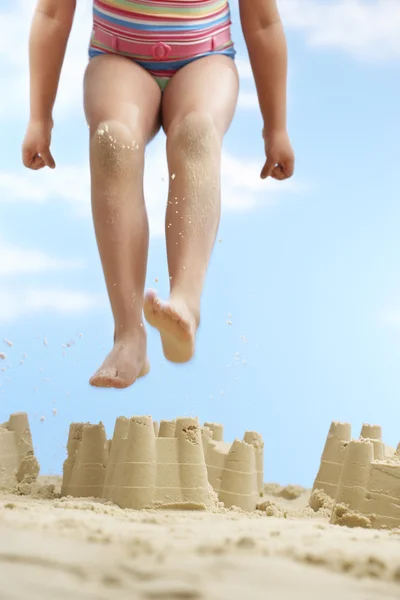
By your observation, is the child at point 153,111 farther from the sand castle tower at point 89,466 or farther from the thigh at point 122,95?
the sand castle tower at point 89,466

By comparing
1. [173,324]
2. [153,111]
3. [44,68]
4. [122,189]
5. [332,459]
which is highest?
[44,68]

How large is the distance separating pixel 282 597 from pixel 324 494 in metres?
1.82

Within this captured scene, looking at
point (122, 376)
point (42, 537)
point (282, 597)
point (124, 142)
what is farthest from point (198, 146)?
point (282, 597)

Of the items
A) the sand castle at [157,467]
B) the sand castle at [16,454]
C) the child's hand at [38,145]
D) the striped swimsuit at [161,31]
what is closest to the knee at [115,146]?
the striped swimsuit at [161,31]

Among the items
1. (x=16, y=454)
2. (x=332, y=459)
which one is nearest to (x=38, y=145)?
(x=16, y=454)

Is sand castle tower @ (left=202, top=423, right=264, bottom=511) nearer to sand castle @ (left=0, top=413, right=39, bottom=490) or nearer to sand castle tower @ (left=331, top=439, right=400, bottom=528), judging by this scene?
sand castle tower @ (left=331, top=439, right=400, bottom=528)

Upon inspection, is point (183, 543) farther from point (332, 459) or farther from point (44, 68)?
point (332, 459)

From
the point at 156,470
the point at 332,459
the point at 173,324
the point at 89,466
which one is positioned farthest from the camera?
the point at 332,459

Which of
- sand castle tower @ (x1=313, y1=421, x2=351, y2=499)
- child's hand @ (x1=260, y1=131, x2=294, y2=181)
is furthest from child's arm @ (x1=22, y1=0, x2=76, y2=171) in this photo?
sand castle tower @ (x1=313, y1=421, x2=351, y2=499)

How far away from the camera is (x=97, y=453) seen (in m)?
2.47

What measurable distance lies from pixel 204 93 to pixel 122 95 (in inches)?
8.1

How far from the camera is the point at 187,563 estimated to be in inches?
40.9

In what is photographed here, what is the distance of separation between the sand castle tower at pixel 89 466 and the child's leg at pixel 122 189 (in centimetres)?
47

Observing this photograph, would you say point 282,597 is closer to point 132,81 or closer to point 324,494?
point 132,81
